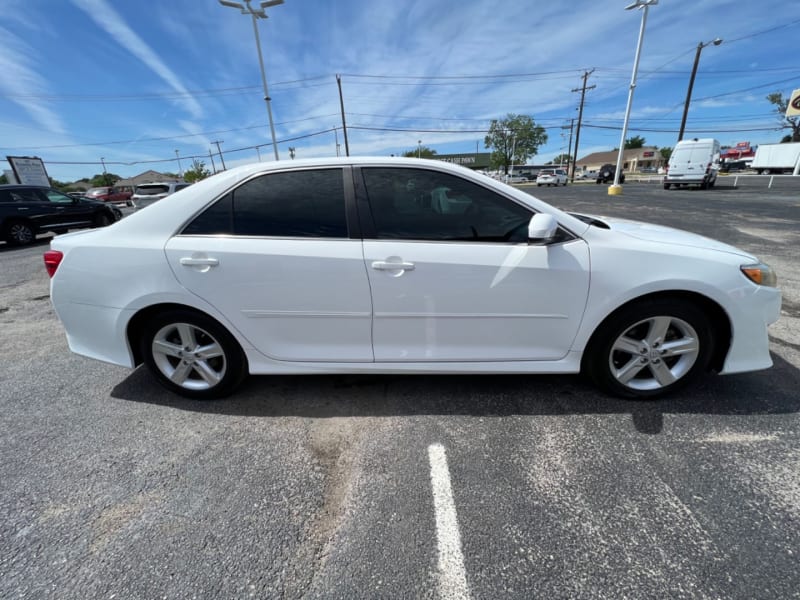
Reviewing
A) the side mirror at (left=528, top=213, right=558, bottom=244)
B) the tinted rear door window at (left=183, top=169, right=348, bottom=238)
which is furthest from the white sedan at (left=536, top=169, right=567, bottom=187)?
the tinted rear door window at (left=183, top=169, right=348, bottom=238)

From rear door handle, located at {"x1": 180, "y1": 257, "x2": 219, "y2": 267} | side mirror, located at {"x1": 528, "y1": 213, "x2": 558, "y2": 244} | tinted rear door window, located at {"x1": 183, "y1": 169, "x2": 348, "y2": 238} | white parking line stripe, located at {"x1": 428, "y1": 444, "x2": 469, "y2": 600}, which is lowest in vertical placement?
white parking line stripe, located at {"x1": 428, "y1": 444, "x2": 469, "y2": 600}

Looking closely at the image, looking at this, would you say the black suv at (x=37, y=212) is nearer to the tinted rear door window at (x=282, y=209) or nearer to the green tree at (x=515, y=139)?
the tinted rear door window at (x=282, y=209)

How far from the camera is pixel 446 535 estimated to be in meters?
1.57

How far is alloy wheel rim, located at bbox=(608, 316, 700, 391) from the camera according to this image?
7.43 ft

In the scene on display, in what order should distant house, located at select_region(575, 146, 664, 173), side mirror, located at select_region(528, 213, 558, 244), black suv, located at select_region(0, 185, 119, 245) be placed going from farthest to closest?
distant house, located at select_region(575, 146, 664, 173) < black suv, located at select_region(0, 185, 119, 245) < side mirror, located at select_region(528, 213, 558, 244)

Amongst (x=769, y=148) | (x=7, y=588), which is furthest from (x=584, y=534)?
(x=769, y=148)

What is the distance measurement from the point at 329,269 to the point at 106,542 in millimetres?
1596

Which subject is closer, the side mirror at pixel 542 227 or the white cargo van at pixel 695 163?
the side mirror at pixel 542 227

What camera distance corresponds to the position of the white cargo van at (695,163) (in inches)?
720

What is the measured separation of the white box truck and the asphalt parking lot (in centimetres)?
4614

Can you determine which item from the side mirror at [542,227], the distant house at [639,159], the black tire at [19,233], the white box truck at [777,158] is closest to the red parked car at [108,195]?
the black tire at [19,233]

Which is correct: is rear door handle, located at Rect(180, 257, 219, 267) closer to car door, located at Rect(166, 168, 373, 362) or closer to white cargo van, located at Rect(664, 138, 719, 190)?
car door, located at Rect(166, 168, 373, 362)

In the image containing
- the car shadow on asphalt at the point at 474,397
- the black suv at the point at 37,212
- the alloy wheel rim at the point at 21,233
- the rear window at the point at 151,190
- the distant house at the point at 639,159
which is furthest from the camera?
the distant house at the point at 639,159

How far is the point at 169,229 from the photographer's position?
226 centimetres
